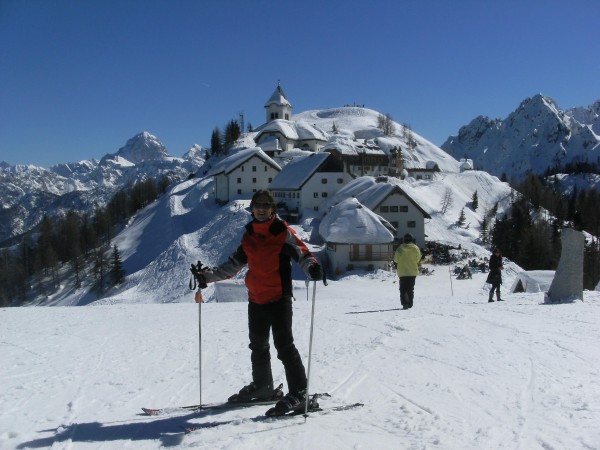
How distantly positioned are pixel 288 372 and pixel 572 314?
→ 24.5 feet

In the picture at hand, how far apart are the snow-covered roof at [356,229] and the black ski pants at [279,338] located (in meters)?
32.0

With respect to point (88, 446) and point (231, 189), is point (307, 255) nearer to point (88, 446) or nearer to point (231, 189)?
point (88, 446)

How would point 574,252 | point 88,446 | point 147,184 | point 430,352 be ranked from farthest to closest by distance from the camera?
1. point 147,184
2. point 574,252
3. point 430,352
4. point 88,446

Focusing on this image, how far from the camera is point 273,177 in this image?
2386 inches

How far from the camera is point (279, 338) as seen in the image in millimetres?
4602

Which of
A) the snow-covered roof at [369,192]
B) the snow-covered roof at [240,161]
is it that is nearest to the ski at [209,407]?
the snow-covered roof at [369,192]

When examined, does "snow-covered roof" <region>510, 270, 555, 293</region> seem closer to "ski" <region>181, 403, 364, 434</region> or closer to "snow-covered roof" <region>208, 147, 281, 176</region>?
"ski" <region>181, 403, 364, 434</region>

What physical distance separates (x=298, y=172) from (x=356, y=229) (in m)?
20.1

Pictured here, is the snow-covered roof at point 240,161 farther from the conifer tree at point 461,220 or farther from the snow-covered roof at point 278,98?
the snow-covered roof at point 278,98

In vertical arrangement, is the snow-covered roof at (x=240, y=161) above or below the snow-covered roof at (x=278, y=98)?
below

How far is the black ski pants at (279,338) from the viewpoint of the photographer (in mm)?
4582

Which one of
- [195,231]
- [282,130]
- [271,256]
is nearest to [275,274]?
[271,256]

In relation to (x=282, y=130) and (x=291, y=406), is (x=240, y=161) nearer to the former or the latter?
(x=282, y=130)

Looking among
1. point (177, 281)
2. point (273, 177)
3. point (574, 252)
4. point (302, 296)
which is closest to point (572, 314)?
point (574, 252)
